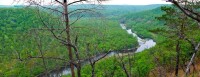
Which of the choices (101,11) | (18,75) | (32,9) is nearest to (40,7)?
(32,9)

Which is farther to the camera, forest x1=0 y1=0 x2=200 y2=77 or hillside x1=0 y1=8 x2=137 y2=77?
hillside x1=0 y1=8 x2=137 y2=77

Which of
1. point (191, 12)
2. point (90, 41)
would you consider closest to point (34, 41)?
point (90, 41)

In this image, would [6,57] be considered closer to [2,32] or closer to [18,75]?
[18,75]

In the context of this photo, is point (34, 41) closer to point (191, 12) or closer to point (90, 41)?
point (90, 41)

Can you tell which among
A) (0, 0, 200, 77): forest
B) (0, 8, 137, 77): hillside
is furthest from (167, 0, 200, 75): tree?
(0, 8, 137, 77): hillside

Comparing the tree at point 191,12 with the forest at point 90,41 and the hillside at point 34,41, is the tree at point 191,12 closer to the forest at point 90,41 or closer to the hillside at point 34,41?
the forest at point 90,41

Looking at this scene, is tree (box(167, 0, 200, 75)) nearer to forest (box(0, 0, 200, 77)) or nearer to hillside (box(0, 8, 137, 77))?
forest (box(0, 0, 200, 77))

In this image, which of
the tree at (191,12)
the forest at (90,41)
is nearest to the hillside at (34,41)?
the forest at (90,41)

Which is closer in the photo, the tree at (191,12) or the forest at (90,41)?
the tree at (191,12)

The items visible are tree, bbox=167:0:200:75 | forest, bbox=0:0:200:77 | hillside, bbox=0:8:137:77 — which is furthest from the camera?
hillside, bbox=0:8:137:77

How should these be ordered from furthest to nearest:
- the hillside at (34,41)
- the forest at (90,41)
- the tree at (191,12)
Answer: the hillside at (34,41)
the forest at (90,41)
the tree at (191,12)

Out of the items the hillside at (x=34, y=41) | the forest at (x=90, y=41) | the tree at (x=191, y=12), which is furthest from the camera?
the hillside at (x=34, y=41)
